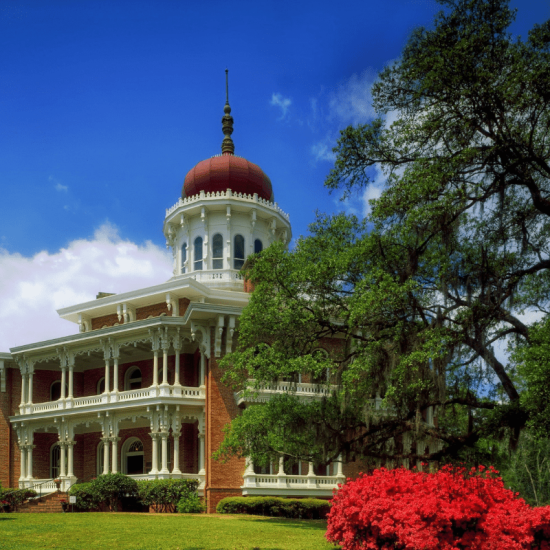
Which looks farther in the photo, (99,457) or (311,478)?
(99,457)

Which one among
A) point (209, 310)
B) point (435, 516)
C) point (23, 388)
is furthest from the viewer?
point (23, 388)

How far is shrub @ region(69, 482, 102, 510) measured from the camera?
1176 inches

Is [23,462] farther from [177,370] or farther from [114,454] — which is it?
[177,370]

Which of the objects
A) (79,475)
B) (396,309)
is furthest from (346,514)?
(79,475)

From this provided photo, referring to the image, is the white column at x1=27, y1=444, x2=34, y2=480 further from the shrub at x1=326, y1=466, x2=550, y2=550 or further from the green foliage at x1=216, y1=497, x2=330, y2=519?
the shrub at x1=326, y1=466, x2=550, y2=550

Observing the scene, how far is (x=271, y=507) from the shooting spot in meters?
27.7

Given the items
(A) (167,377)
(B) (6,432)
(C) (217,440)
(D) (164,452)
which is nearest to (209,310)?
(C) (217,440)

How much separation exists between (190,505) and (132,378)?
11.0 m

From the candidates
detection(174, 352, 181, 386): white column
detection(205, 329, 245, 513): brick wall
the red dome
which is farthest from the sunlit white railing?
the red dome

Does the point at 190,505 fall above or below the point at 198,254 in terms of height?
below

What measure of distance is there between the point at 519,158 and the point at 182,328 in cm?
1912

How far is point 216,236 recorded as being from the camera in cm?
4275

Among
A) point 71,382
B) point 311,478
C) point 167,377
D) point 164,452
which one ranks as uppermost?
point 167,377

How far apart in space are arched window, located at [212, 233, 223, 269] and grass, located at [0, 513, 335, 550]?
69.6 feet
